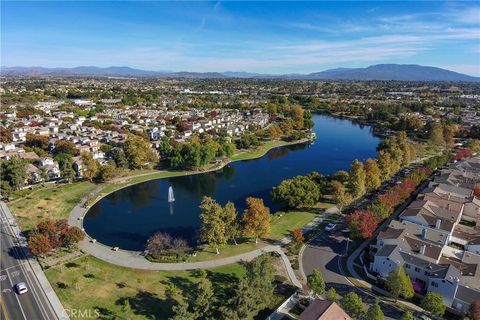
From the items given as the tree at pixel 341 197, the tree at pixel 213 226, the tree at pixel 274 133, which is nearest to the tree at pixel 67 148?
the tree at pixel 213 226

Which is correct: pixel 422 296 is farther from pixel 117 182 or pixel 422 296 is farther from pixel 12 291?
pixel 117 182

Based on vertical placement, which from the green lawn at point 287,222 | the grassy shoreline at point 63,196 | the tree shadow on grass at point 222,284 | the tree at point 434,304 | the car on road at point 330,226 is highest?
the tree at point 434,304

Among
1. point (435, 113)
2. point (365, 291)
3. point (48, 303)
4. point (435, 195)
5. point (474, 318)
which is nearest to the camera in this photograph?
point (474, 318)

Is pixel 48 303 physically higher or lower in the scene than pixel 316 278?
lower

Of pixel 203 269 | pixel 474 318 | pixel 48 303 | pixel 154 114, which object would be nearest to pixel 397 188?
pixel 474 318

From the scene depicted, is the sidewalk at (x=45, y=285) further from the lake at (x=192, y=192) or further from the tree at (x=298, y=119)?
the tree at (x=298, y=119)

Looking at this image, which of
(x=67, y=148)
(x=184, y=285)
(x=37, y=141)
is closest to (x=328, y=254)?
(x=184, y=285)

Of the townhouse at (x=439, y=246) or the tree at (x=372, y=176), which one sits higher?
the tree at (x=372, y=176)
